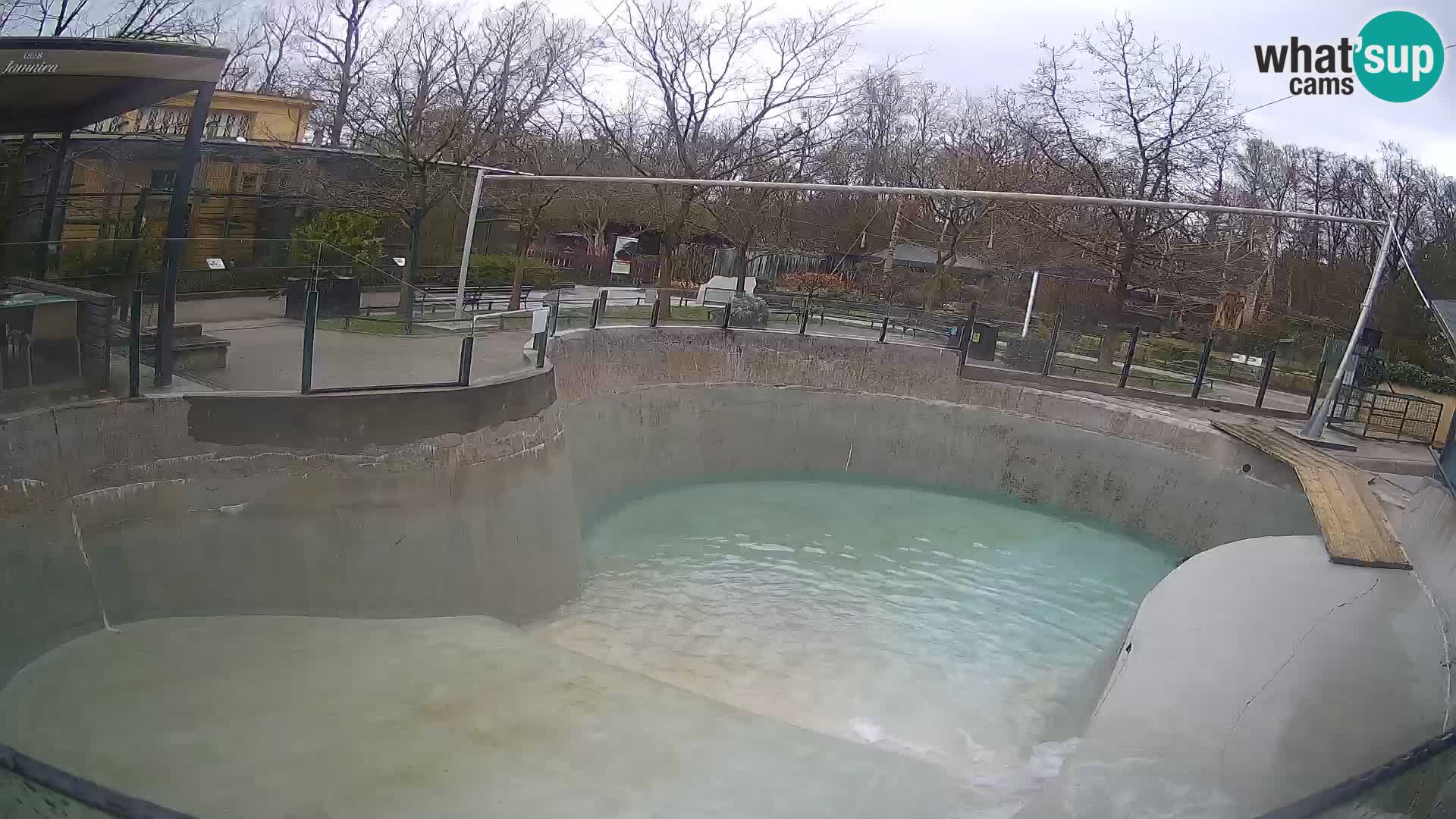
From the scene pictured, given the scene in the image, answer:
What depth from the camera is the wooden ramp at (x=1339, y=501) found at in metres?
9.65

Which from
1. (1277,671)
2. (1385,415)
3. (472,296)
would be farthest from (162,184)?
(1385,415)

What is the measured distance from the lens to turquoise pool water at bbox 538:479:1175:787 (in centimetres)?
957

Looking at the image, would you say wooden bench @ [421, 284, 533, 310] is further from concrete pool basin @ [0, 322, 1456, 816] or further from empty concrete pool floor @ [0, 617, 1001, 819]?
empty concrete pool floor @ [0, 617, 1001, 819]

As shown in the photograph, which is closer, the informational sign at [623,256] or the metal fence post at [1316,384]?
the metal fence post at [1316,384]

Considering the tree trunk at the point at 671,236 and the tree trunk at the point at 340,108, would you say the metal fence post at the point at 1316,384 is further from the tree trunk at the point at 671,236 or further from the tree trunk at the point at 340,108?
the tree trunk at the point at 340,108

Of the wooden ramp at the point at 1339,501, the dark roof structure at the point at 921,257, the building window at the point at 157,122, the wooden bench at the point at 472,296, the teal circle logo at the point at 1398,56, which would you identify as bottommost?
the wooden ramp at the point at 1339,501

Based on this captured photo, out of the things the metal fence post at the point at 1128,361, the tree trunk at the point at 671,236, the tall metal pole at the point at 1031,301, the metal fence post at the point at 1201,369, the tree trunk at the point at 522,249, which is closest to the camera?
the metal fence post at the point at 1201,369

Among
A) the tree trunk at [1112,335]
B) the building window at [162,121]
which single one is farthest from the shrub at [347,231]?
the tree trunk at [1112,335]

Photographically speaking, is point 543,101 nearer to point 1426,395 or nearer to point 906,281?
point 906,281

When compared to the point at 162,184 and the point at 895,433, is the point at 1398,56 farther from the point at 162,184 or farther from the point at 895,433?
the point at 162,184

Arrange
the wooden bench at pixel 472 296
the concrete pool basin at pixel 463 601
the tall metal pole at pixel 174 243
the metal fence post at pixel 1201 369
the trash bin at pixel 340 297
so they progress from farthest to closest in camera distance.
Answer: the metal fence post at pixel 1201 369 → the wooden bench at pixel 472 296 → the trash bin at pixel 340 297 → the tall metal pole at pixel 174 243 → the concrete pool basin at pixel 463 601

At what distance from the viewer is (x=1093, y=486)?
18.3 m

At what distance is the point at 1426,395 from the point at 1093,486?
5.27 m

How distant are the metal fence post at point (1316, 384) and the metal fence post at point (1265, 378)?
0.80 meters
